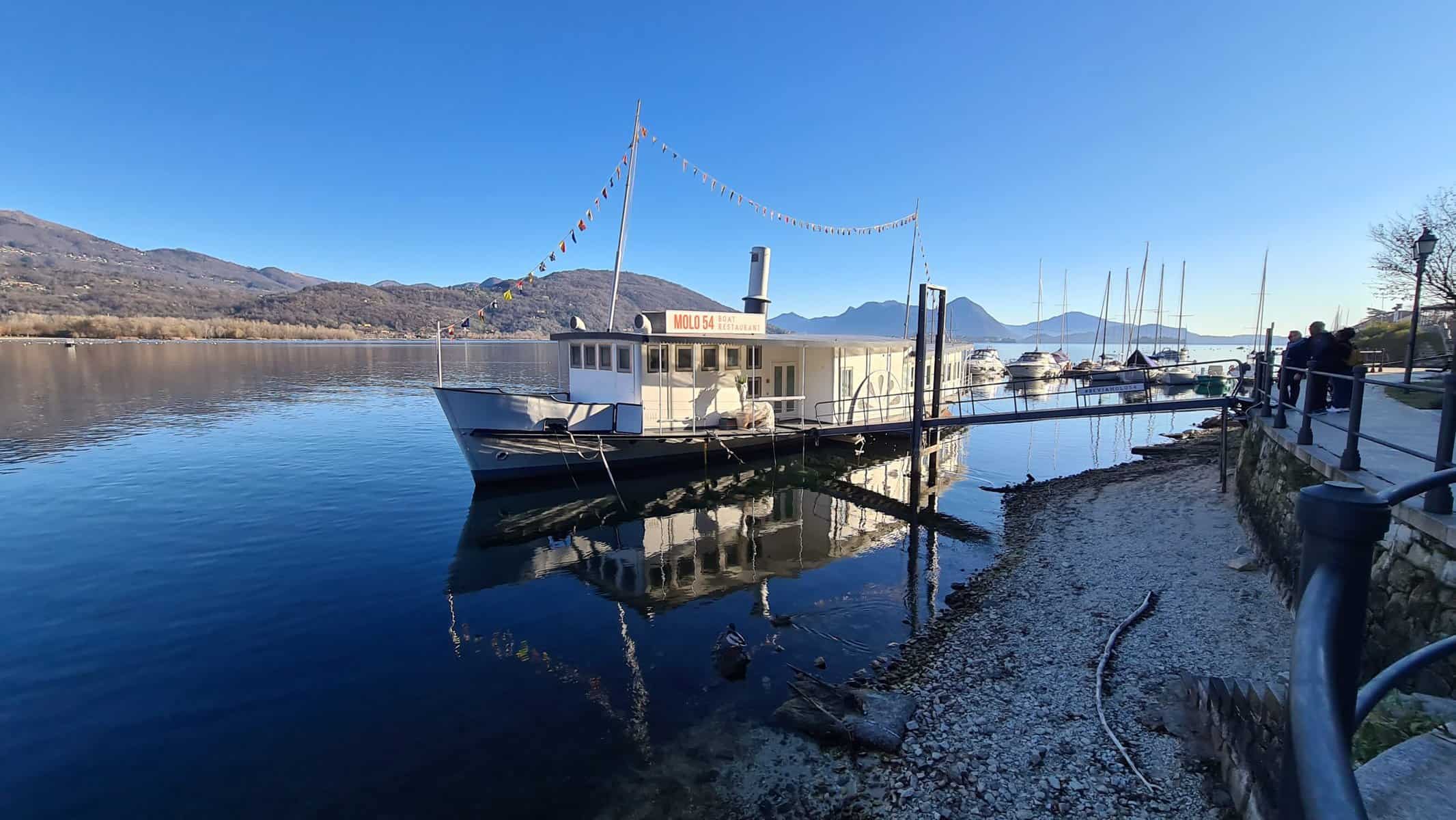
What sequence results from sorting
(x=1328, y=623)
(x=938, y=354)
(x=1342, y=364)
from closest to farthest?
(x=1328, y=623) → (x=1342, y=364) → (x=938, y=354)

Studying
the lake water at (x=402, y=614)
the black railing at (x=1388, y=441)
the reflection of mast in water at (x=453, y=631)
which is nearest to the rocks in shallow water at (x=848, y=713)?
the lake water at (x=402, y=614)

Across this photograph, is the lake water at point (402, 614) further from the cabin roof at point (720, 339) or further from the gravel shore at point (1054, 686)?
the cabin roof at point (720, 339)

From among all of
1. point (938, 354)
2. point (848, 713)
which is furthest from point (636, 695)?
point (938, 354)

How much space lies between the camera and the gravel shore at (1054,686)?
20.0 feet

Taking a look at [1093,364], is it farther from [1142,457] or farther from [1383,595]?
[1383,595]

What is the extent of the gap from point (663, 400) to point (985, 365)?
52.2 metres

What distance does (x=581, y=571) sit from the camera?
1355 cm

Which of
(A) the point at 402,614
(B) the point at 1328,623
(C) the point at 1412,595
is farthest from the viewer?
(A) the point at 402,614

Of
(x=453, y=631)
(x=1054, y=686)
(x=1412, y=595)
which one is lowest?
(x=453, y=631)

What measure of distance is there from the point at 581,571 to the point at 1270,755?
11321mm

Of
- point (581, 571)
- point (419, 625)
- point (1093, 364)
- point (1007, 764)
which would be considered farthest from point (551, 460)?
point (1093, 364)

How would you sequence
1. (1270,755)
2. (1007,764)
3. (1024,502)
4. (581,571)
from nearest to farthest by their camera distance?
1. (1270,755)
2. (1007,764)
3. (581,571)
4. (1024,502)

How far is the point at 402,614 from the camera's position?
11.3 metres

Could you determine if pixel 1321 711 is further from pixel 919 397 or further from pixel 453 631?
pixel 919 397
